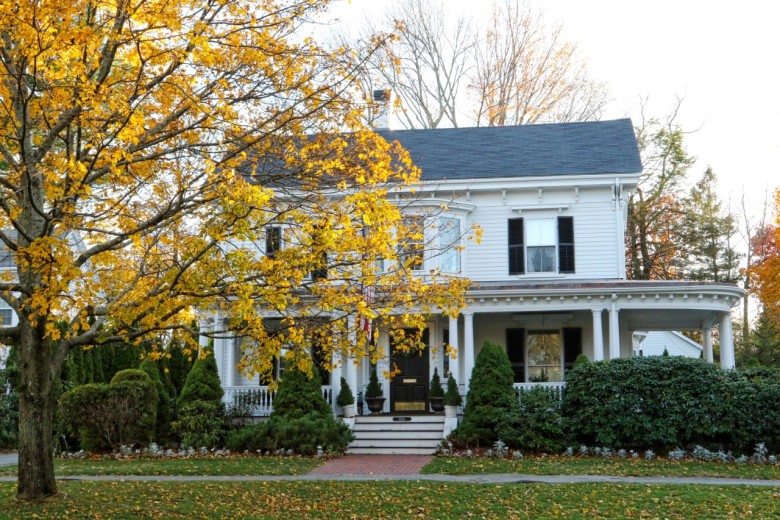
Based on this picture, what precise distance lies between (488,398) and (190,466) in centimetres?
671

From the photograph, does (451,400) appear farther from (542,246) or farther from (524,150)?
(524,150)

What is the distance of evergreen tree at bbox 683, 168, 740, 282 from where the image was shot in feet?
136

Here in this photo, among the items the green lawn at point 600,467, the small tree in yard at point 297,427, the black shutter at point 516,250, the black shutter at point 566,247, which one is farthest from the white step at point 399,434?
the black shutter at point 566,247

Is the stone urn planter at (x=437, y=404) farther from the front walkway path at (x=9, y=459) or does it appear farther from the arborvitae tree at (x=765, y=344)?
the arborvitae tree at (x=765, y=344)

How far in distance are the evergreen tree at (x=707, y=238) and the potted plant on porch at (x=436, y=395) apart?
23.9m

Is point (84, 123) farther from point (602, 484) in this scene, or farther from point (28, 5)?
point (602, 484)

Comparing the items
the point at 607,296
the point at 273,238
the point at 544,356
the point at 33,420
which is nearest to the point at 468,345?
the point at 544,356

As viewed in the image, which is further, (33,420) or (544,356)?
(544,356)

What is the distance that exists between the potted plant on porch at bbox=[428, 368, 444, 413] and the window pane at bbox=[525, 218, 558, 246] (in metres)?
4.55

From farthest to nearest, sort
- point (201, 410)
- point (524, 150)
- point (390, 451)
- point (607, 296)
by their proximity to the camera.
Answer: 1. point (524, 150)
2. point (607, 296)
3. point (201, 410)
4. point (390, 451)

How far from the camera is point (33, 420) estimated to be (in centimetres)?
1085

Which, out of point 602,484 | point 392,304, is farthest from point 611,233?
point 392,304

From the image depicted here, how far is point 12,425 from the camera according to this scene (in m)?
21.9

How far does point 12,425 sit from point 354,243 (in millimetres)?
16363
